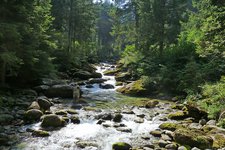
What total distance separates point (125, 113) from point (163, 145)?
489 centimetres

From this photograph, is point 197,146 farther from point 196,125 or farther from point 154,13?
point 154,13

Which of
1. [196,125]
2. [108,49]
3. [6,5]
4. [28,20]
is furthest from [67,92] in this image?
[108,49]

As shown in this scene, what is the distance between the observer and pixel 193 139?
30.4 feet

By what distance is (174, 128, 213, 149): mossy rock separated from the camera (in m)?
9.12

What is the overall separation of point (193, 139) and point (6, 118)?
7.32m

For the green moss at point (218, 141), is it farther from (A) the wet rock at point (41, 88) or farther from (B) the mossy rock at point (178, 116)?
(A) the wet rock at point (41, 88)

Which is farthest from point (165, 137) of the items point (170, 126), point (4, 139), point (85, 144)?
point (4, 139)

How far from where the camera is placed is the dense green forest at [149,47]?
44.7 ft

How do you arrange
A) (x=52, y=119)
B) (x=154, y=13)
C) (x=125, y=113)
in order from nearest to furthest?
(x=52, y=119), (x=125, y=113), (x=154, y=13)

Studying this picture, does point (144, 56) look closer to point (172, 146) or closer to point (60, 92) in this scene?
point (60, 92)

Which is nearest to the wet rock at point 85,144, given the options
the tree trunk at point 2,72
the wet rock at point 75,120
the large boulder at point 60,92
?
the wet rock at point 75,120

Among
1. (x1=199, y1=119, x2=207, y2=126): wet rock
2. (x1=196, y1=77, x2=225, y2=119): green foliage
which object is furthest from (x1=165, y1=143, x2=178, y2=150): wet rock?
(x1=196, y1=77, x2=225, y2=119): green foliage

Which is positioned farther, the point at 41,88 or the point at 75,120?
the point at 41,88

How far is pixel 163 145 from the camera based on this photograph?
30.7ft
